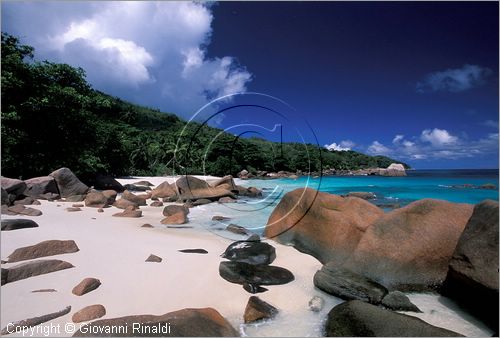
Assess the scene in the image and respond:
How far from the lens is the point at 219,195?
13.8m

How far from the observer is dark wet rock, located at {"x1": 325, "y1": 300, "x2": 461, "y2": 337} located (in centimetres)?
275

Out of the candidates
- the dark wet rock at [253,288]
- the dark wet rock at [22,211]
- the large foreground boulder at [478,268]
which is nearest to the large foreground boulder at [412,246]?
the large foreground boulder at [478,268]

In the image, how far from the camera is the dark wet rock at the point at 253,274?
3.90 meters

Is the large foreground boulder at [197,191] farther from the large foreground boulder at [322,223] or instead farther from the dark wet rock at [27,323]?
the dark wet rock at [27,323]

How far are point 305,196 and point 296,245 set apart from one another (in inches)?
47.1

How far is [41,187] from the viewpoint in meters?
10.9

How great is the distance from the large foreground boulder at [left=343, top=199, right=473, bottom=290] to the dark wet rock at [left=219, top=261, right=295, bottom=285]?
105 centimetres

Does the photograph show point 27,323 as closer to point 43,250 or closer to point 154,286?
point 154,286

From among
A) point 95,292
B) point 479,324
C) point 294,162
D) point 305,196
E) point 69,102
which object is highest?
point 69,102

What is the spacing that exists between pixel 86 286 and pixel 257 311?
76.2 inches

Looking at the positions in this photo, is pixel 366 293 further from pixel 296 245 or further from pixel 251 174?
pixel 251 174

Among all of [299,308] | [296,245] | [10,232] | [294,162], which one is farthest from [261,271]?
[294,162]

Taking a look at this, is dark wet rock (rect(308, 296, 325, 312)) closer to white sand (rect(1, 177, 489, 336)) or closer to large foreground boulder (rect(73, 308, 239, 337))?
white sand (rect(1, 177, 489, 336))

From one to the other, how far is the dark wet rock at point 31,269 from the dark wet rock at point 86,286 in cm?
65
